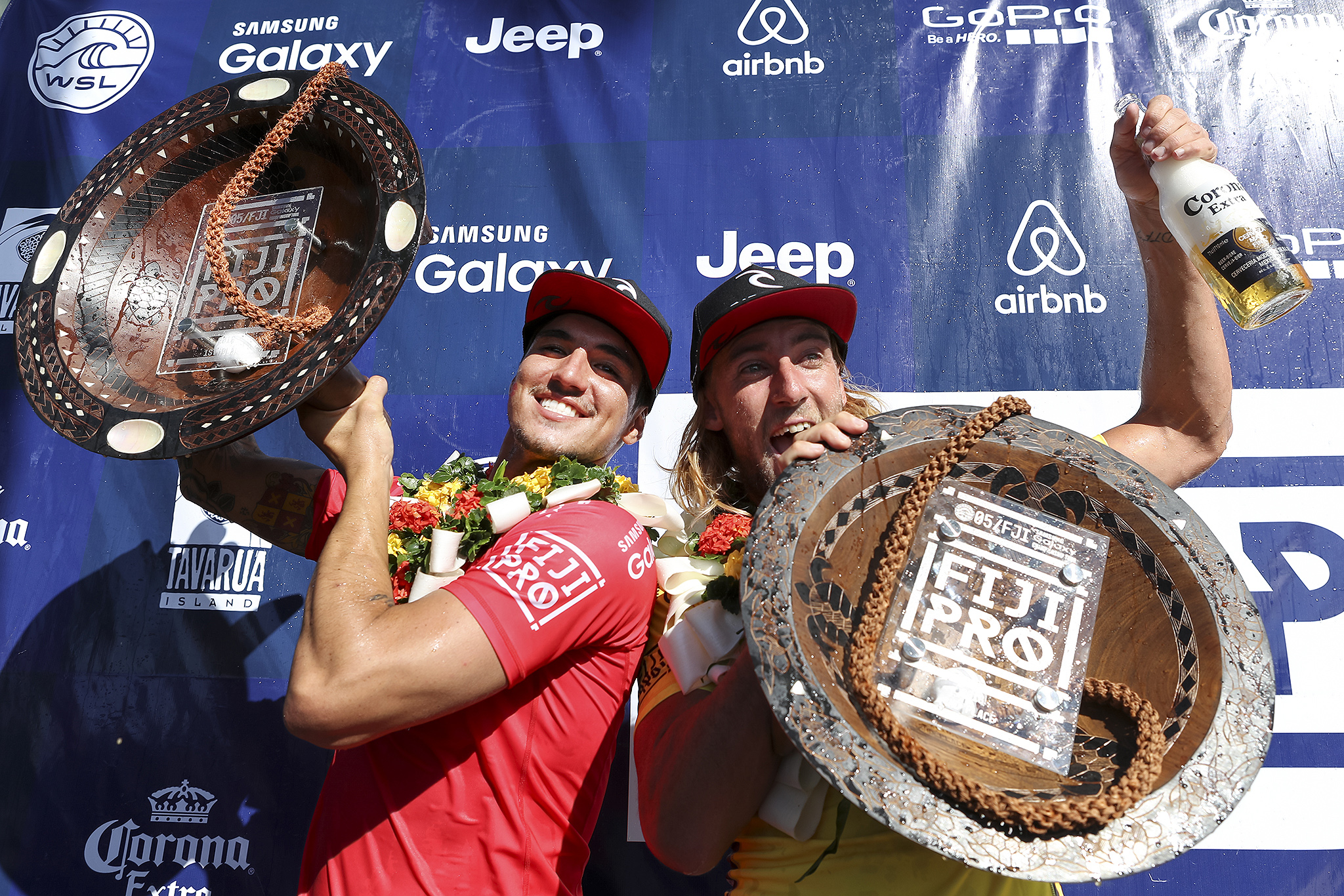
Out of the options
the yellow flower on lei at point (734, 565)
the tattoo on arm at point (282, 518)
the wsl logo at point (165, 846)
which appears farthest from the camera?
the wsl logo at point (165, 846)

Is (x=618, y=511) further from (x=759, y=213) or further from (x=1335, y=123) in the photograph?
(x=1335, y=123)

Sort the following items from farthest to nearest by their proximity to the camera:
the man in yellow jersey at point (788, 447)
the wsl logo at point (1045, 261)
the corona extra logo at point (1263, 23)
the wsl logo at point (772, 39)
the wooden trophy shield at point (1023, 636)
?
the wsl logo at point (772, 39), the corona extra logo at point (1263, 23), the wsl logo at point (1045, 261), the man in yellow jersey at point (788, 447), the wooden trophy shield at point (1023, 636)

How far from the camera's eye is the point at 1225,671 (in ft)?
3.47

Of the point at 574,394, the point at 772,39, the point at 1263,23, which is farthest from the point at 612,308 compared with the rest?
the point at 1263,23

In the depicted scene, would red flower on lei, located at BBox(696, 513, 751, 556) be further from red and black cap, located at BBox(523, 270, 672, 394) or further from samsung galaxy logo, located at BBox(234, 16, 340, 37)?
samsung galaxy logo, located at BBox(234, 16, 340, 37)

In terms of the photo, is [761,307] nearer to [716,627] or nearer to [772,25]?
[716,627]

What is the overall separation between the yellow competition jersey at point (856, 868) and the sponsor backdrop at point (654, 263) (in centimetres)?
75

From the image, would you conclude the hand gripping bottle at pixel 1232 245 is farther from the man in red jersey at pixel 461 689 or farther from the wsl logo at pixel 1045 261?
the man in red jersey at pixel 461 689

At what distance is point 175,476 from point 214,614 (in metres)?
0.46

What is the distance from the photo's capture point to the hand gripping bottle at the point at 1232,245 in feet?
4.31

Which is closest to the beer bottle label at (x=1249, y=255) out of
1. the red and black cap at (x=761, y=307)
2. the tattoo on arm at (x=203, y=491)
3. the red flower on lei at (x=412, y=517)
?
the red and black cap at (x=761, y=307)

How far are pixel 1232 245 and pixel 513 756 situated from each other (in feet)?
5.16

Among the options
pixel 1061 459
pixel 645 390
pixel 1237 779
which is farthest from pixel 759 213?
pixel 1237 779

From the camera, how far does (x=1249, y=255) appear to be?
52.3 inches
